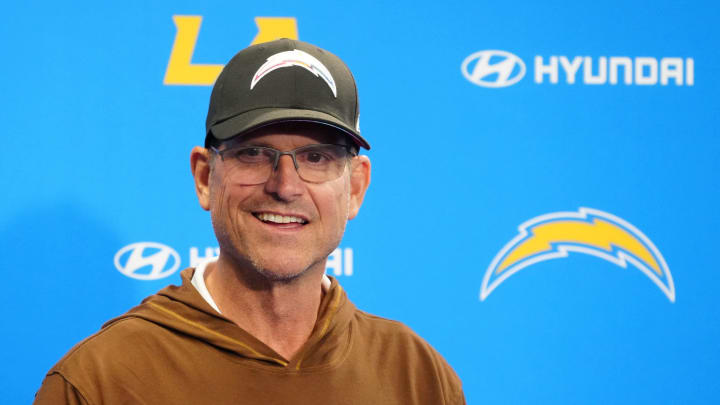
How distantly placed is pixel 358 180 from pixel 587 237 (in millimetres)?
925

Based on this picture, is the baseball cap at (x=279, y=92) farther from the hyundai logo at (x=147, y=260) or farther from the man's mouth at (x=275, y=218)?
the hyundai logo at (x=147, y=260)

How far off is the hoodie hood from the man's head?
10cm

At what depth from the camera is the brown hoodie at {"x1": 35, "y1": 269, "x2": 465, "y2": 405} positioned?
Answer: 47.0 inches

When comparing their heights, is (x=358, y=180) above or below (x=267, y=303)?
above

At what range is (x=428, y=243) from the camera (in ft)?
6.83

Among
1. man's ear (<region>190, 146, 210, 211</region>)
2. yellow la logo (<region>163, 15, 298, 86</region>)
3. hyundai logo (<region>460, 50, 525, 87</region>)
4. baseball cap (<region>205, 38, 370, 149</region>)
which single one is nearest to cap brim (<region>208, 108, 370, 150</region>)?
baseball cap (<region>205, 38, 370, 149</region>)

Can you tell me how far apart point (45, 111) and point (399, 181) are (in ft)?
2.94

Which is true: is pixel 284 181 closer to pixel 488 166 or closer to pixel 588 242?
pixel 488 166

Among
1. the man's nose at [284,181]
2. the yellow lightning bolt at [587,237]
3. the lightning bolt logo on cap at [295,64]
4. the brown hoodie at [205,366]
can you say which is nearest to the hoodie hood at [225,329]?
the brown hoodie at [205,366]

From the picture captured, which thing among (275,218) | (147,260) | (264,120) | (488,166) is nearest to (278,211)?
(275,218)

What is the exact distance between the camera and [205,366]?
4.12 ft

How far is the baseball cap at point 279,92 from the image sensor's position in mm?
1218

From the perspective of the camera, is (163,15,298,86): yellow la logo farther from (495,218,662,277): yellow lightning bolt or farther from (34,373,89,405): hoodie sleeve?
(34,373,89,405): hoodie sleeve

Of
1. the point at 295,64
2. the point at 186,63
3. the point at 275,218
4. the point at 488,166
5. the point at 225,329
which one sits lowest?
the point at 225,329
